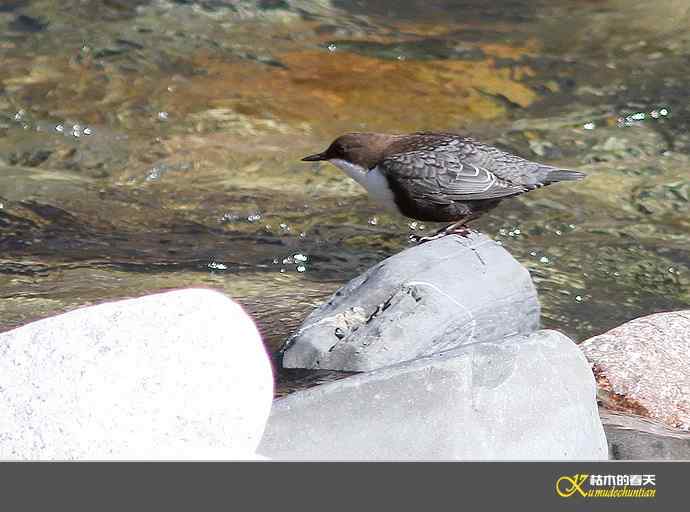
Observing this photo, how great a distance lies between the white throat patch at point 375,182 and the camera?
5.86 metres

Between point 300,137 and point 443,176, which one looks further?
point 300,137

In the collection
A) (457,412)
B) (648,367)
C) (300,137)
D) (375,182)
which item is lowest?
(300,137)

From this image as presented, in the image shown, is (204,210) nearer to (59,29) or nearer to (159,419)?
(59,29)

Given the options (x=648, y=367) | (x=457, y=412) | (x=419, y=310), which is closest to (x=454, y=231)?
(x=419, y=310)

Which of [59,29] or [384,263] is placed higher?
[384,263]

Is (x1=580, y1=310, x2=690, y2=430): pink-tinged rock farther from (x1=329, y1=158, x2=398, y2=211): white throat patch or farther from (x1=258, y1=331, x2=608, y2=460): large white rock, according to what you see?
(x1=329, y1=158, x2=398, y2=211): white throat patch

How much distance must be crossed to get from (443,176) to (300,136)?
3098 millimetres

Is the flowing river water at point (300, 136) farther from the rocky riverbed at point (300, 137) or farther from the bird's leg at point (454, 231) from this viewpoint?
the bird's leg at point (454, 231)

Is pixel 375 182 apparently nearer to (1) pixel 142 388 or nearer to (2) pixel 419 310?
(2) pixel 419 310

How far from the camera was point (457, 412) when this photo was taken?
369 centimetres

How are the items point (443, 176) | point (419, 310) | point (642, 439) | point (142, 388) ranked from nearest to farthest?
point (142, 388) < point (642, 439) < point (419, 310) < point (443, 176)

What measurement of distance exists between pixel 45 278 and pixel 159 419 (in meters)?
3.11

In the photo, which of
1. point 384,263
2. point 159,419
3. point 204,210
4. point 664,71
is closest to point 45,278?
point 204,210

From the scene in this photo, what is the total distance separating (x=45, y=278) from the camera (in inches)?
244
